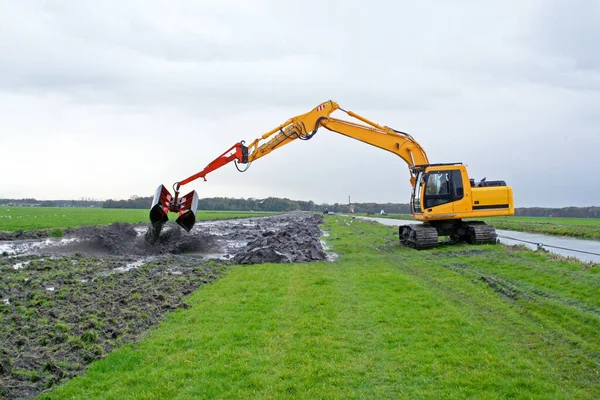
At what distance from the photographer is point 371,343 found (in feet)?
23.4

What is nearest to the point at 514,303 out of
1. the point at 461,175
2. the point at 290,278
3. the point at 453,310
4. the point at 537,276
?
the point at 453,310

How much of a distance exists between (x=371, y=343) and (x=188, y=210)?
12.6 metres

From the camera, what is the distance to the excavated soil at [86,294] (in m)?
6.44

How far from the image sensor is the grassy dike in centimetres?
555

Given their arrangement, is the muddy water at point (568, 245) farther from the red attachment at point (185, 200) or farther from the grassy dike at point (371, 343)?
the red attachment at point (185, 200)

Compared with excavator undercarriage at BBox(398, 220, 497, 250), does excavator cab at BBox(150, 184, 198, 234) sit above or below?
above

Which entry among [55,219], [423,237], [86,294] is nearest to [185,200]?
[86,294]

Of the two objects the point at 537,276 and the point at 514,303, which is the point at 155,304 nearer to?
A: the point at 514,303

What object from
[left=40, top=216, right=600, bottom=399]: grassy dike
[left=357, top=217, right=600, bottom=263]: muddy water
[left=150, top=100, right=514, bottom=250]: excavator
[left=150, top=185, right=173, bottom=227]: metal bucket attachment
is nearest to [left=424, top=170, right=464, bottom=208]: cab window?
[left=150, top=100, right=514, bottom=250]: excavator

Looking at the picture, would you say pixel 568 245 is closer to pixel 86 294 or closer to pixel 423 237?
pixel 423 237

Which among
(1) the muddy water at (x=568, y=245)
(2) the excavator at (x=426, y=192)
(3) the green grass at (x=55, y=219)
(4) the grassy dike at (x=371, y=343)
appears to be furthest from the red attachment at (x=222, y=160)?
(3) the green grass at (x=55, y=219)

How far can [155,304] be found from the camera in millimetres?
9844

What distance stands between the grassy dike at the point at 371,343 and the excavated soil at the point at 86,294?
1.69 ft

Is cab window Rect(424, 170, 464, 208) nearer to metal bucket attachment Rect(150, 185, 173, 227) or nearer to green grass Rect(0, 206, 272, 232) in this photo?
metal bucket attachment Rect(150, 185, 173, 227)
